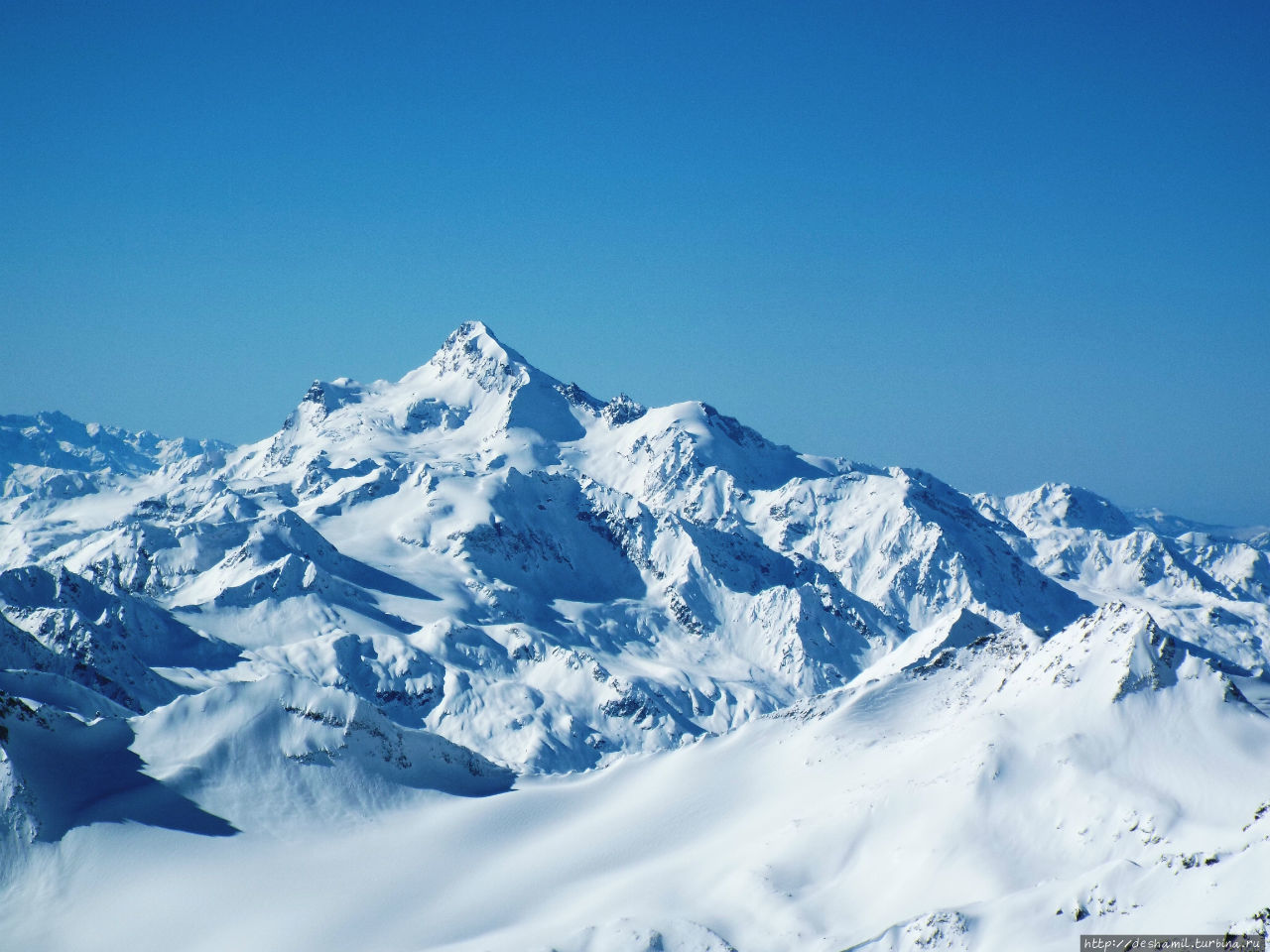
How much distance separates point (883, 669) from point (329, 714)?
66265 mm

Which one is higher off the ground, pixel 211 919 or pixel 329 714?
pixel 329 714

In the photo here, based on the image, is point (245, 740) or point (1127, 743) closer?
point (1127, 743)

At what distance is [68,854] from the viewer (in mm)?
105250

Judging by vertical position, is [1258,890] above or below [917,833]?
above

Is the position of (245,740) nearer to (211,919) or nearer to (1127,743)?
(211,919)

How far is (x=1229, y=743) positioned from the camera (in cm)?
10006

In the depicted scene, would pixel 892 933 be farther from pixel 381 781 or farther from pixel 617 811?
pixel 381 781

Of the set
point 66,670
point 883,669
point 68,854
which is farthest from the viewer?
point 66,670

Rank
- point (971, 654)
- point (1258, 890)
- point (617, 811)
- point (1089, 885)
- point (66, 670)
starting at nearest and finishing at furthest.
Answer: point (1258, 890), point (1089, 885), point (617, 811), point (971, 654), point (66, 670)

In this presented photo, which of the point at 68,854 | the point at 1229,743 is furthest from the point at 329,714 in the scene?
the point at 1229,743

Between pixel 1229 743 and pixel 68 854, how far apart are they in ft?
330

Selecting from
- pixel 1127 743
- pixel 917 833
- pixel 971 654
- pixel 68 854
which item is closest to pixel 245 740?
pixel 68 854

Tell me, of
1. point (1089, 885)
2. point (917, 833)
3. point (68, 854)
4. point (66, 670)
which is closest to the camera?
point (1089, 885)

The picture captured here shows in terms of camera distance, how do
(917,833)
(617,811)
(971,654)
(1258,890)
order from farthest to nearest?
1. (971,654)
2. (617,811)
3. (917,833)
4. (1258,890)
